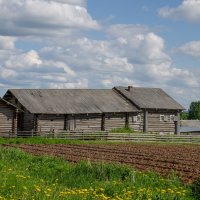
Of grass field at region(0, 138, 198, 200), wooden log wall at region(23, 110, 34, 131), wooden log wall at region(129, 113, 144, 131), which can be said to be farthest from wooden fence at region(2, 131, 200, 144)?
grass field at region(0, 138, 198, 200)

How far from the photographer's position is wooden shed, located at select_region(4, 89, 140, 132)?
5203cm

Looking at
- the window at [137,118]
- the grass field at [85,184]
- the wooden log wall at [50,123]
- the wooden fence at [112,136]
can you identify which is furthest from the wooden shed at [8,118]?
the grass field at [85,184]

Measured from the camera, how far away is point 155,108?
61156 millimetres

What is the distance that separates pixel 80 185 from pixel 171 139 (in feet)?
132

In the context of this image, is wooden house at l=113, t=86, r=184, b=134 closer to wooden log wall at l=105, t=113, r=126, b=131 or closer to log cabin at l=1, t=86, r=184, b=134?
log cabin at l=1, t=86, r=184, b=134

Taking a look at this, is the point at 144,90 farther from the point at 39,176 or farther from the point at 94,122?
the point at 39,176

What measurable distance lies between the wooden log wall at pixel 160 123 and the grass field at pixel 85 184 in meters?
41.4

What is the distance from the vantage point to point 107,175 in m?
16.5

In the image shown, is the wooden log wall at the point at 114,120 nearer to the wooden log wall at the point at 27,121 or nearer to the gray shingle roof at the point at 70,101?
the gray shingle roof at the point at 70,101

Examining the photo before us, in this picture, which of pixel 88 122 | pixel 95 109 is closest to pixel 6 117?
pixel 88 122

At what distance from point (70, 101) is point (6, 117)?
9.01m

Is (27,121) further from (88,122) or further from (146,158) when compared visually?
(146,158)

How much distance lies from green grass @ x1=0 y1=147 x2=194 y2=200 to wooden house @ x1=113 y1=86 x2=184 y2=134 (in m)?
40.5

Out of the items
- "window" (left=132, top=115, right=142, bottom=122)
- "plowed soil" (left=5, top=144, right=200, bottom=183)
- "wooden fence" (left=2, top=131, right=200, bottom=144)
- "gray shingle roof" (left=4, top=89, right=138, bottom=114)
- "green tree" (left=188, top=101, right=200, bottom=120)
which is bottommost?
"plowed soil" (left=5, top=144, right=200, bottom=183)
